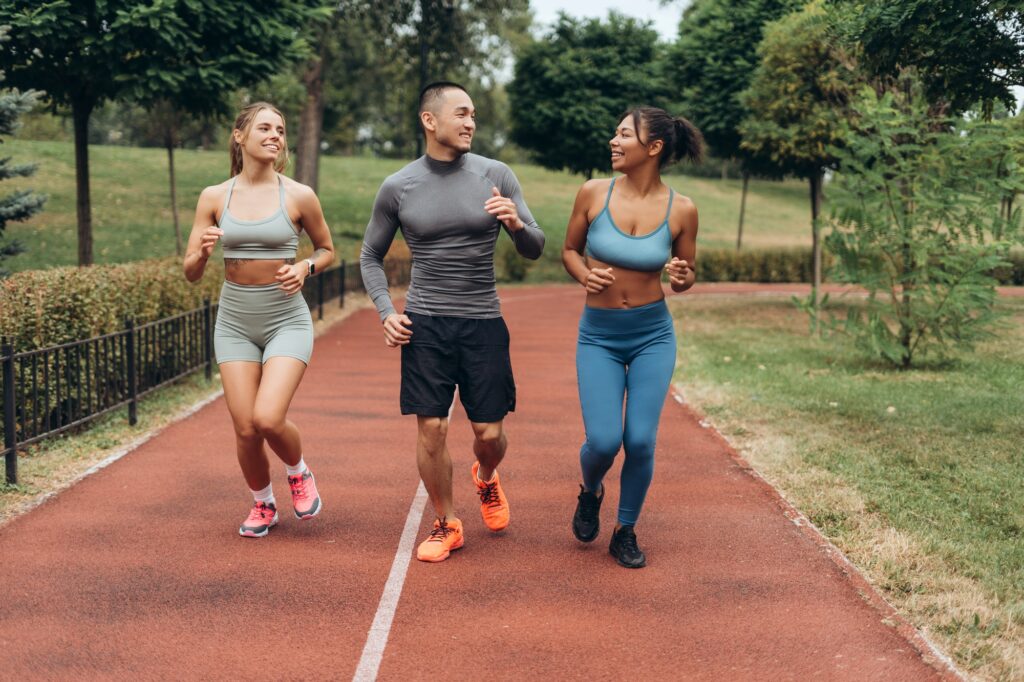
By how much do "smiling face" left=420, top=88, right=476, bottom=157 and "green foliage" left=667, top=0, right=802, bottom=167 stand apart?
1768 cm

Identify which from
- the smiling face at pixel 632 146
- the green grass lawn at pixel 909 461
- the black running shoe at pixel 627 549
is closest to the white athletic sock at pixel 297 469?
the black running shoe at pixel 627 549

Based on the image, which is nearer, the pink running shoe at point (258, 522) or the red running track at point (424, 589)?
the red running track at point (424, 589)

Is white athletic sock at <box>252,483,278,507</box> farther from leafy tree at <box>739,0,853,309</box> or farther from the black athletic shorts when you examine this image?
leafy tree at <box>739,0,853,309</box>

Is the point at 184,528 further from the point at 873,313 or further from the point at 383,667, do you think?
the point at 873,313

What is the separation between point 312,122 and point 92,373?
79.7ft

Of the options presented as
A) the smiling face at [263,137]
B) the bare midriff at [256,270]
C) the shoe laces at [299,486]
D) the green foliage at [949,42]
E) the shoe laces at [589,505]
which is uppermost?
the green foliage at [949,42]

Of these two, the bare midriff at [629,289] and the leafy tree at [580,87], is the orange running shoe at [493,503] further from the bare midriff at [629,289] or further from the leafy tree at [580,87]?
the leafy tree at [580,87]

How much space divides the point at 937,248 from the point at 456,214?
8.65 meters

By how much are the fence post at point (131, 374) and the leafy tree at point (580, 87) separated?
24.5 m

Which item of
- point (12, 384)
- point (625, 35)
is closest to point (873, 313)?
point (12, 384)

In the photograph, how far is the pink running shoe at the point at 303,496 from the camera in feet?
19.1

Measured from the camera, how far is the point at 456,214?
5.02m

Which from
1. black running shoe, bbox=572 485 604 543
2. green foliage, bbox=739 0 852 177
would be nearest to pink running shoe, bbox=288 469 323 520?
black running shoe, bbox=572 485 604 543

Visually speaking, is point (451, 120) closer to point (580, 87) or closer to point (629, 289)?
point (629, 289)
